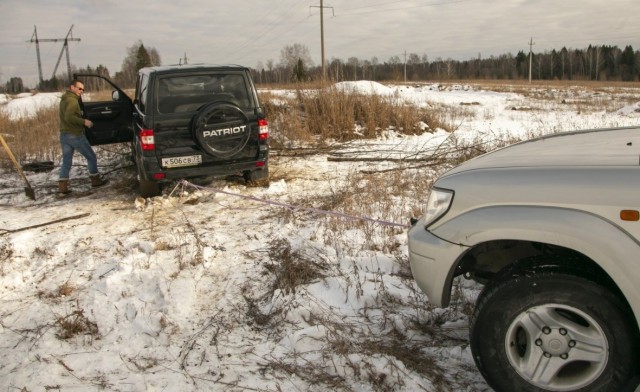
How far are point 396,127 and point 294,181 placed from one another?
5.58 metres

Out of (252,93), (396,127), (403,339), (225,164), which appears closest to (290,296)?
(403,339)

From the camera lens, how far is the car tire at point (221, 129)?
652 centimetres

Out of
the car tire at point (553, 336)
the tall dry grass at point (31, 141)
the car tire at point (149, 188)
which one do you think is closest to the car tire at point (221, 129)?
the car tire at point (149, 188)

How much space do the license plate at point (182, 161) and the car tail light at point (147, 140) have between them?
0.79ft

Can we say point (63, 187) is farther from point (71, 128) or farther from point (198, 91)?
point (198, 91)

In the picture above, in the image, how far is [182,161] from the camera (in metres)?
6.66

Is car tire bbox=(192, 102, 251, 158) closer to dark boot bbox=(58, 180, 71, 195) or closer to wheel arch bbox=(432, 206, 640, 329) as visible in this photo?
dark boot bbox=(58, 180, 71, 195)

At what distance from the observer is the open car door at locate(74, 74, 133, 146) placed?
26.0ft

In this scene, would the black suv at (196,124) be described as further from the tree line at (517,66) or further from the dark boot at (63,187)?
the tree line at (517,66)

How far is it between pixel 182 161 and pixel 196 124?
0.58m

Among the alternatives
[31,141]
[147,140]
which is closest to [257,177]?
[147,140]

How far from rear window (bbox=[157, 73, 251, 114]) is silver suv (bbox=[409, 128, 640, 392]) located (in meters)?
4.95

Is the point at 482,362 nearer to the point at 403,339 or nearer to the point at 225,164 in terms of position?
the point at 403,339

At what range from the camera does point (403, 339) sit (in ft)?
10.8
